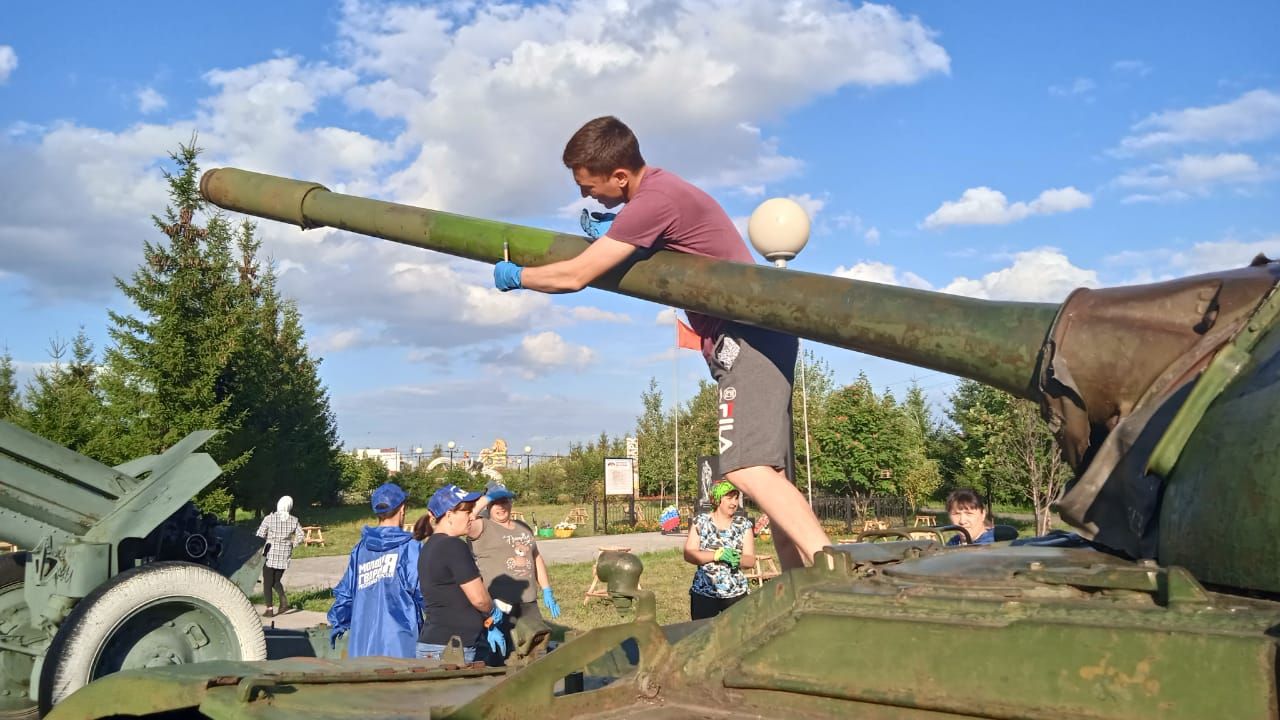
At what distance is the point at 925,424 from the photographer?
4147 cm

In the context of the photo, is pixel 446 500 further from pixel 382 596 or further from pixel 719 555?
pixel 719 555

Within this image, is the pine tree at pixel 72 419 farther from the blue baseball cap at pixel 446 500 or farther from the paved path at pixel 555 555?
the blue baseball cap at pixel 446 500

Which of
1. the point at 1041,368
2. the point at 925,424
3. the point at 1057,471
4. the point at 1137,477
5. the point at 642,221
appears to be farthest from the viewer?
the point at 925,424

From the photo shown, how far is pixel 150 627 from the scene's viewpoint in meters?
5.96

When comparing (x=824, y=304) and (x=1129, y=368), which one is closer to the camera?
(x=1129, y=368)

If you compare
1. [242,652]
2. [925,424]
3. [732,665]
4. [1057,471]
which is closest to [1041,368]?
[732,665]

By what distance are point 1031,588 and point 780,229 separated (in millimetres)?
5547

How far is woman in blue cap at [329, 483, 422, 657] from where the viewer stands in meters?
5.68

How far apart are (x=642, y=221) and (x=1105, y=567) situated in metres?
1.74

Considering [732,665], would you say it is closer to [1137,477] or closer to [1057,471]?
[1137,477]

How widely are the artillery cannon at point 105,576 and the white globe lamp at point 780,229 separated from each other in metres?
3.90

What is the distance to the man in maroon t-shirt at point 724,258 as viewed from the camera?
3.38 m

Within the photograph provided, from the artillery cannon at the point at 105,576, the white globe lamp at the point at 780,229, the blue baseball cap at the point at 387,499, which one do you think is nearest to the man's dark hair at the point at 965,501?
the white globe lamp at the point at 780,229

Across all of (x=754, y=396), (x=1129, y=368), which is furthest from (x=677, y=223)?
(x=1129, y=368)
